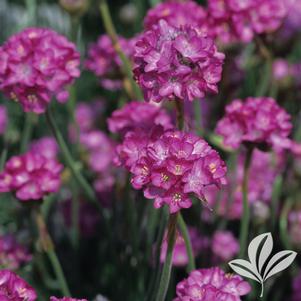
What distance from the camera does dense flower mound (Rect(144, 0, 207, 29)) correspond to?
1572mm

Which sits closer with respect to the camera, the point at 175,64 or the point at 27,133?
the point at 175,64

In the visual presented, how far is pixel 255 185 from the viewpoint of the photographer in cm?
189

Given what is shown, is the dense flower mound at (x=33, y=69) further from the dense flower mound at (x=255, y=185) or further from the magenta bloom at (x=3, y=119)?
→ the magenta bloom at (x=3, y=119)

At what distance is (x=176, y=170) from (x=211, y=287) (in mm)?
159

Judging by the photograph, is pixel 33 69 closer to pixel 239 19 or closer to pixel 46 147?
pixel 239 19

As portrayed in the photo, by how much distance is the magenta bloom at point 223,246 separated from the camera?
5.56 feet

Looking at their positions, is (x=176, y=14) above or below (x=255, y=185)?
above

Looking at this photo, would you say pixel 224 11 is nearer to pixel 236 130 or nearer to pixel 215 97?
pixel 236 130

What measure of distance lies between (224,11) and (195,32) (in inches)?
22.1

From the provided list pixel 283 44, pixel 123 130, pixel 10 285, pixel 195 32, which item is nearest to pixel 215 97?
pixel 283 44

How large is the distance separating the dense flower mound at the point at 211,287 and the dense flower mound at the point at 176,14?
26.0 inches

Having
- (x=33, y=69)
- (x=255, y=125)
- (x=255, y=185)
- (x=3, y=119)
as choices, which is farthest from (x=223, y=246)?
(x=3, y=119)

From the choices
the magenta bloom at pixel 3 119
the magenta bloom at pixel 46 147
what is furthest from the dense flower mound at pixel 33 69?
the magenta bloom at pixel 3 119

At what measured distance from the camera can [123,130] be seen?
1457 mm
